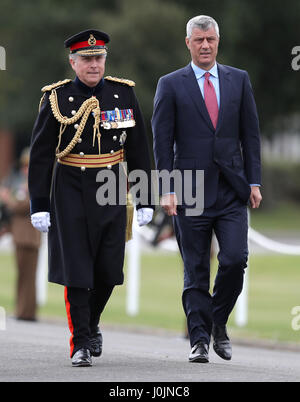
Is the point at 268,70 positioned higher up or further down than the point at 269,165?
higher up

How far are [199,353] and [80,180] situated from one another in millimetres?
1425

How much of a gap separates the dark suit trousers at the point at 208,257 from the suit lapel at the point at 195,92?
453 mm

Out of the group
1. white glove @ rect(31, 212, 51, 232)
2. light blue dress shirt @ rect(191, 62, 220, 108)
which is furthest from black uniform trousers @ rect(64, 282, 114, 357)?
light blue dress shirt @ rect(191, 62, 220, 108)

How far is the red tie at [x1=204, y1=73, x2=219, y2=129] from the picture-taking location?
8.83m

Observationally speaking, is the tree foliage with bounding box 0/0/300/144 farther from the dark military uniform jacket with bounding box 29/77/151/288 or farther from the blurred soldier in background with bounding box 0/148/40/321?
the dark military uniform jacket with bounding box 29/77/151/288

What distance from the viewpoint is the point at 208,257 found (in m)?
8.92

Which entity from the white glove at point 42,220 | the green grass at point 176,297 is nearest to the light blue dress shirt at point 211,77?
the white glove at point 42,220

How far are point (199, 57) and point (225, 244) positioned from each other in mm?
1315

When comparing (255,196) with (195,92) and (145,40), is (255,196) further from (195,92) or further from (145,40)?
(145,40)

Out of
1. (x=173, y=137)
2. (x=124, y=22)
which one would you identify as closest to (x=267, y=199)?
(x=124, y=22)

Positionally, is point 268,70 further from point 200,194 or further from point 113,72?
point 200,194

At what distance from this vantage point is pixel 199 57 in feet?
29.0

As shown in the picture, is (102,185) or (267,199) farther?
(267,199)

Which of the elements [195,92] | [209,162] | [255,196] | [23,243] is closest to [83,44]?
[195,92]
